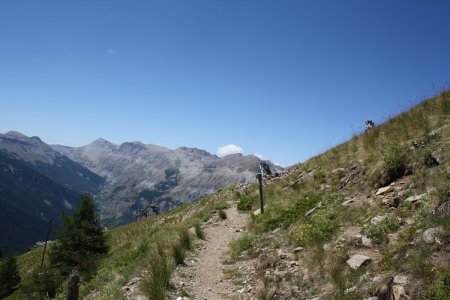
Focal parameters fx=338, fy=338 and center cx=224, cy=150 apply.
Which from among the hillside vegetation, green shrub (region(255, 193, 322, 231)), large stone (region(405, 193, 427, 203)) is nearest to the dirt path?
the hillside vegetation

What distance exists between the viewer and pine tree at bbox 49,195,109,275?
32469 mm

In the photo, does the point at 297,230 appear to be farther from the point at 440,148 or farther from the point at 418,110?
the point at 418,110

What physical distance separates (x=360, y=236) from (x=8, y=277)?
64.2 meters

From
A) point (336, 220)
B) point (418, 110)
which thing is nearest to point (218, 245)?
point (336, 220)

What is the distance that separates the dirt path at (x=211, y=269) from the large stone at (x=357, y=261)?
361 centimetres

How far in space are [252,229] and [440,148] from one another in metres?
8.93

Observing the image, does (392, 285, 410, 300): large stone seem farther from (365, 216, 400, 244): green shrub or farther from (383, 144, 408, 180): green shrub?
(383, 144, 408, 180): green shrub

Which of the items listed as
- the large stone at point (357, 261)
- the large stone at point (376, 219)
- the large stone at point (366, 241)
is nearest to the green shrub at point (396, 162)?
the large stone at point (376, 219)

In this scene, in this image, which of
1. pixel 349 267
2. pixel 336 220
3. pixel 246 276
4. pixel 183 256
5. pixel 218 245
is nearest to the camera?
pixel 349 267

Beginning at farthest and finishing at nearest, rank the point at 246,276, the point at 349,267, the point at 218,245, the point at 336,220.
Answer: the point at 218,245 < the point at 336,220 < the point at 246,276 < the point at 349,267

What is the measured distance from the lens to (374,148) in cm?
1680

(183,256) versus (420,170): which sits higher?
(420,170)

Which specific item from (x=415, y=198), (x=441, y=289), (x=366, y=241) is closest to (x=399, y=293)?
(x=441, y=289)

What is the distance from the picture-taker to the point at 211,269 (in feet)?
42.1
